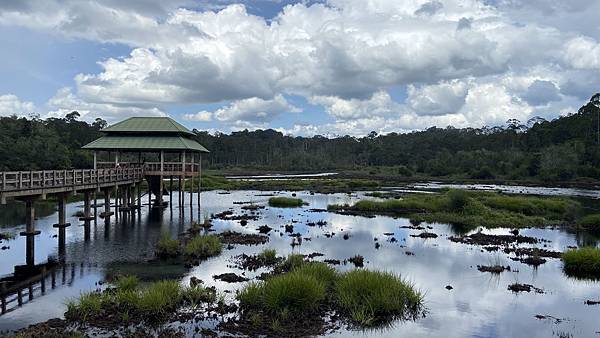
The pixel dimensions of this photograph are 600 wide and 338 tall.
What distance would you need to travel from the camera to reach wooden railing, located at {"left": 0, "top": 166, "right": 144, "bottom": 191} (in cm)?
2689

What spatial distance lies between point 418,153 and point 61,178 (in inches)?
6125

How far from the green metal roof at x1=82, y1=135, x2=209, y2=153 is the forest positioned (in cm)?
3210

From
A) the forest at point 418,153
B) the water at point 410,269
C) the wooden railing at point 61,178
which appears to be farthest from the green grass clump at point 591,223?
the forest at point 418,153

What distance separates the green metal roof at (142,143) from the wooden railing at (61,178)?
2562mm

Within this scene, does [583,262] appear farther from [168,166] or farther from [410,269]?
[168,166]

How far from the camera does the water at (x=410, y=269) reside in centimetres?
1791

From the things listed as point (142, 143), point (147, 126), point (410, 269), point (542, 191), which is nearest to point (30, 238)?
point (410, 269)

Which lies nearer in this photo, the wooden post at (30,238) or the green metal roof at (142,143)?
the wooden post at (30,238)

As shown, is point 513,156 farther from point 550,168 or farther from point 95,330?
point 95,330

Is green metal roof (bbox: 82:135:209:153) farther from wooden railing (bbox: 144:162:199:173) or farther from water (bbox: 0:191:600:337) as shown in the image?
water (bbox: 0:191:600:337)

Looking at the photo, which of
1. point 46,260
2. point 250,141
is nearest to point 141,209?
point 46,260

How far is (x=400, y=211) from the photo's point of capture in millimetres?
53625

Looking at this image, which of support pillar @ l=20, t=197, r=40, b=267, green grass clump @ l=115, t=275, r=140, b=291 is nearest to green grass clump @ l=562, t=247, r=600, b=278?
green grass clump @ l=115, t=275, r=140, b=291

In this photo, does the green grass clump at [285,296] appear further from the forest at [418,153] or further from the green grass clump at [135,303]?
the forest at [418,153]
